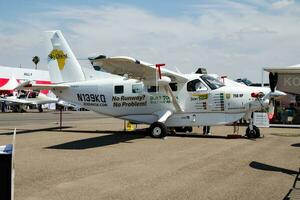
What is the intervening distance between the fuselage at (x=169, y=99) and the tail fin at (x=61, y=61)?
53cm

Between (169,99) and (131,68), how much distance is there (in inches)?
106

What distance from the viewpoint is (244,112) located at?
1502 centimetres

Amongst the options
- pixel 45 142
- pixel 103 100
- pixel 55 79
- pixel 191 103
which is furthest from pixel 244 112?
pixel 55 79

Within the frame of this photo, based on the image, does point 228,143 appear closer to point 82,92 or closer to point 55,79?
point 82,92

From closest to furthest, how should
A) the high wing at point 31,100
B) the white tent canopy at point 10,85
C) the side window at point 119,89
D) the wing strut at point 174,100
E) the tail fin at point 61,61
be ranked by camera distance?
the wing strut at point 174,100
the side window at point 119,89
the tail fin at point 61,61
the high wing at point 31,100
the white tent canopy at point 10,85

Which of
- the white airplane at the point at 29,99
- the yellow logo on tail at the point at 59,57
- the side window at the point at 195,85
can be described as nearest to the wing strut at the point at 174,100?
the side window at the point at 195,85

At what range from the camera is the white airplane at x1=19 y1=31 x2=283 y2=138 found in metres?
14.7

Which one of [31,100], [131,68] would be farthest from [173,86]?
[31,100]

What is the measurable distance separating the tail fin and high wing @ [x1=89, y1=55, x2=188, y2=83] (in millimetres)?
4222

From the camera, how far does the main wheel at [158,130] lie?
1496 cm

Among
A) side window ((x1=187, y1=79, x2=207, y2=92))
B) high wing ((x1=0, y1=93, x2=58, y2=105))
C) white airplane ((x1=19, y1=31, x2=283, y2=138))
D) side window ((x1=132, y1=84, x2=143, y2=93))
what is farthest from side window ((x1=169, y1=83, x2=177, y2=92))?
→ high wing ((x1=0, y1=93, x2=58, y2=105))

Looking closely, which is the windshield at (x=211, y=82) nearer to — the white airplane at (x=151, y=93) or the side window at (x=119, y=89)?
the white airplane at (x=151, y=93)

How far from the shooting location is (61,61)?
59.7ft

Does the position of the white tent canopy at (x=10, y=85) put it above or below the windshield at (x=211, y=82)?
above
